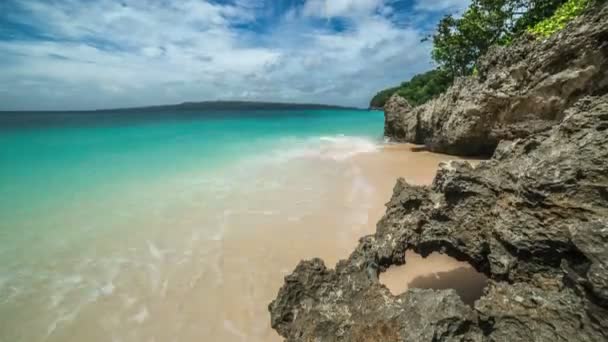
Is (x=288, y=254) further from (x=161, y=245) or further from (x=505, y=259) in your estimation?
(x=505, y=259)

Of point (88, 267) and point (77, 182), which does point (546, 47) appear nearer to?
point (88, 267)

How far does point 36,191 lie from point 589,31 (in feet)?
54.3

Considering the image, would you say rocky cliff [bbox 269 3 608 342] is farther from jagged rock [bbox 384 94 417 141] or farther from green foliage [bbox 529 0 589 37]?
jagged rock [bbox 384 94 417 141]

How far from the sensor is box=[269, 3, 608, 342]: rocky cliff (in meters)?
1.94

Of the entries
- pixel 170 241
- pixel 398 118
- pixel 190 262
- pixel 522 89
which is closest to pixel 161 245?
pixel 170 241

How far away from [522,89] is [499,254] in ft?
28.1

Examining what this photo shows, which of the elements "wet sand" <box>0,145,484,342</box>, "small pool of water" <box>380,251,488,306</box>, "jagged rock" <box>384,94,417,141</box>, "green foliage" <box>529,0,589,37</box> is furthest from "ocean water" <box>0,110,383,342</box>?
"green foliage" <box>529,0,589,37</box>

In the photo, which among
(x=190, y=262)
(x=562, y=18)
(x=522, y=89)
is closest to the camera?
(x=190, y=262)

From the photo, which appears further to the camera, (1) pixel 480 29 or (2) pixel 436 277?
(1) pixel 480 29

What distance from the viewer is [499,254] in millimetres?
2582

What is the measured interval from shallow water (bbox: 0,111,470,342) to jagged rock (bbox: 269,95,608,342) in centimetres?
145

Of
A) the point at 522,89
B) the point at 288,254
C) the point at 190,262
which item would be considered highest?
the point at 522,89

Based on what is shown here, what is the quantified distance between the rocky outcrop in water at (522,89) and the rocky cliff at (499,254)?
5.98 m

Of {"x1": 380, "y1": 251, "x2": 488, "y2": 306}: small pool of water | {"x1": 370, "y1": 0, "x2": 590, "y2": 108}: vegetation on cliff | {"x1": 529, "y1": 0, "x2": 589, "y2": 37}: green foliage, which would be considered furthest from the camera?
{"x1": 370, "y1": 0, "x2": 590, "y2": 108}: vegetation on cliff
